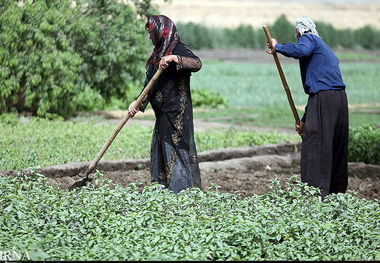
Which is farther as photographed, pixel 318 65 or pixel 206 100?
pixel 206 100

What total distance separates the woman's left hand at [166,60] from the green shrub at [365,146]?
15.3ft

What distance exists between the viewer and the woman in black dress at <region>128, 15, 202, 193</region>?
9305 millimetres

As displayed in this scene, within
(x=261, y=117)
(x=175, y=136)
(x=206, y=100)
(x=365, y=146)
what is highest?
(x=175, y=136)

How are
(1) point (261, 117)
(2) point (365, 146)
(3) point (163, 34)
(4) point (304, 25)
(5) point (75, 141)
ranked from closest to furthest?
1. (3) point (163, 34)
2. (4) point (304, 25)
3. (2) point (365, 146)
4. (5) point (75, 141)
5. (1) point (261, 117)

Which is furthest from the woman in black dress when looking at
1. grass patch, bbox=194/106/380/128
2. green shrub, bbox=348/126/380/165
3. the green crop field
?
the green crop field

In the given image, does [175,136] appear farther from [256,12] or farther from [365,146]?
[256,12]

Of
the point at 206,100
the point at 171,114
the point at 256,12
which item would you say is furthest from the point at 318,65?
the point at 256,12

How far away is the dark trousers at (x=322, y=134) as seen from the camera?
956 cm

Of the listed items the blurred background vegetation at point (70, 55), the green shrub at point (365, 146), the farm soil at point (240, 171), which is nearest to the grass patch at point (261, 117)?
the blurred background vegetation at point (70, 55)

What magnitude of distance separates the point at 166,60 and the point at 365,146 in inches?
189

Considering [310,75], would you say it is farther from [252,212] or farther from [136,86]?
[136,86]

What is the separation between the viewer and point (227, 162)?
488 inches

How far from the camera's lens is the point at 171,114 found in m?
9.43

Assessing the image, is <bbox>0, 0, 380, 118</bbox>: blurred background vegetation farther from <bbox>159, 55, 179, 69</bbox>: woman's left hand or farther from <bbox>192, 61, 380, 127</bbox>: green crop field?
<bbox>159, 55, 179, 69</bbox>: woman's left hand
